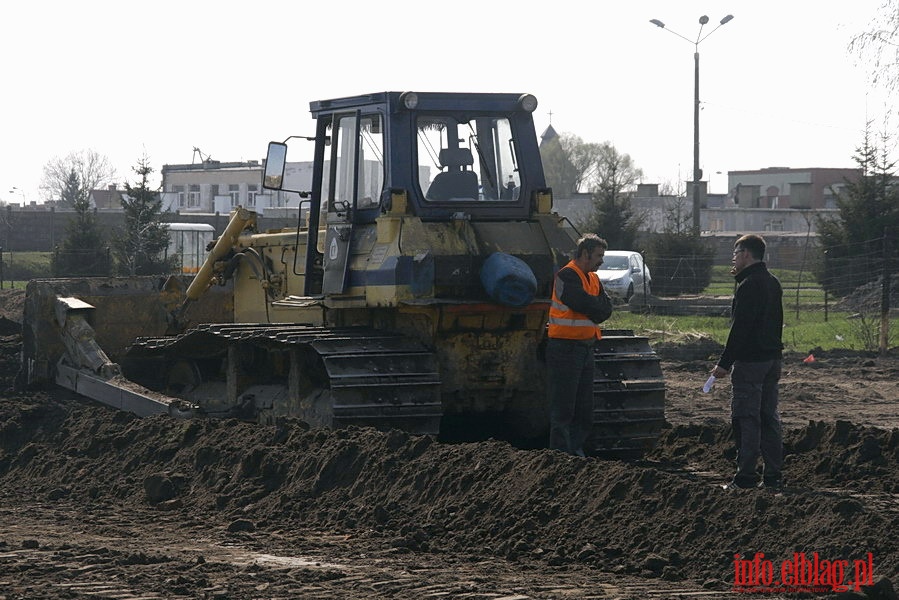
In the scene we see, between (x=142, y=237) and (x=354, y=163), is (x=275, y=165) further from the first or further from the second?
(x=142, y=237)

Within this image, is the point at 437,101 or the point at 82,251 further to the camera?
the point at 82,251

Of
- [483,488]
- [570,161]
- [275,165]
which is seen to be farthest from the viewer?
[570,161]

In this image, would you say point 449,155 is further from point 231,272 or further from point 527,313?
point 231,272

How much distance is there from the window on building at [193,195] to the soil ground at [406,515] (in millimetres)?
65156

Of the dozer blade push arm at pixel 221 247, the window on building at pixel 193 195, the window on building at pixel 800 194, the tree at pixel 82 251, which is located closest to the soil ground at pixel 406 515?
the dozer blade push arm at pixel 221 247

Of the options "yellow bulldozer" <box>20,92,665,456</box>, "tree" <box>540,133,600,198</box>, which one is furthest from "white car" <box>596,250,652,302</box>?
"tree" <box>540,133,600,198</box>

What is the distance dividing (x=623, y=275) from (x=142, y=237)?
12104 mm

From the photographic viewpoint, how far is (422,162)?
35.4 ft

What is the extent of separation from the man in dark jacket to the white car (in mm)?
20925

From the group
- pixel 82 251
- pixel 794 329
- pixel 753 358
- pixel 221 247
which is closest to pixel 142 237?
pixel 82 251

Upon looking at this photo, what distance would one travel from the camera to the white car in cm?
3141

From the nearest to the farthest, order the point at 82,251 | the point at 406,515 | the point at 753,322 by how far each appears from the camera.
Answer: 1. the point at 406,515
2. the point at 753,322
3. the point at 82,251

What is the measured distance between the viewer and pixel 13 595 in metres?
6.44

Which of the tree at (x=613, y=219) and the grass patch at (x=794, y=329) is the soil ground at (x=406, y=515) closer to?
the grass patch at (x=794, y=329)
